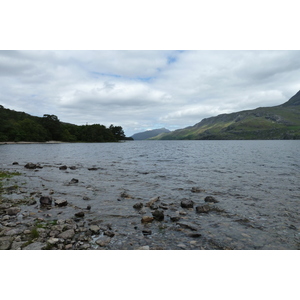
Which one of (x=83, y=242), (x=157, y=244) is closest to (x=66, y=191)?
(x=83, y=242)

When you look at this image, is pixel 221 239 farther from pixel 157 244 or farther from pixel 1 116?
pixel 1 116

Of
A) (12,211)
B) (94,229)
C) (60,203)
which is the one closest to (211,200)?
(94,229)

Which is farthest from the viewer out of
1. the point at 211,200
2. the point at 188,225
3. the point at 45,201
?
the point at 211,200

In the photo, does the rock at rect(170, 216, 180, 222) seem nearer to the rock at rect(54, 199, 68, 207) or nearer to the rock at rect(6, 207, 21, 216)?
the rock at rect(54, 199, 68, 207)

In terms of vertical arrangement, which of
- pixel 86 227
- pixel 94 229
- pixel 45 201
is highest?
pixel 45 201

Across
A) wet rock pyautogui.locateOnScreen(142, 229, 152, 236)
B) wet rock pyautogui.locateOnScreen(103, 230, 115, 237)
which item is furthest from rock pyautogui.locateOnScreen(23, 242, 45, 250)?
wet rock pyautogui.locateOnScreen(142, 229, 152, 236)

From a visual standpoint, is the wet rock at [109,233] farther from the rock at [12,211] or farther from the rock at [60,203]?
the rock at [12,211]

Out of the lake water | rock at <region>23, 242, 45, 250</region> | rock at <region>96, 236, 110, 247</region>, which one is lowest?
the lake water

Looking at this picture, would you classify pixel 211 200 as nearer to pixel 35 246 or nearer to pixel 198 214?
pixel 198 214

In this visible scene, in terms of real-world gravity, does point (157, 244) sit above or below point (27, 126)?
below

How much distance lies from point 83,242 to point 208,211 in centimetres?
781

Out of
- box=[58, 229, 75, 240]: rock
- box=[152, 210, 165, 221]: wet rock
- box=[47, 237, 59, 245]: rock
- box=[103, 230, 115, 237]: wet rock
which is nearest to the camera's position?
box=[47, 237, 59, 245]: rock

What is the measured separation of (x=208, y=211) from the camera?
1303 centimetres

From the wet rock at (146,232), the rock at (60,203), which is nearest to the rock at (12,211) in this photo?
the rock at (60,203)
